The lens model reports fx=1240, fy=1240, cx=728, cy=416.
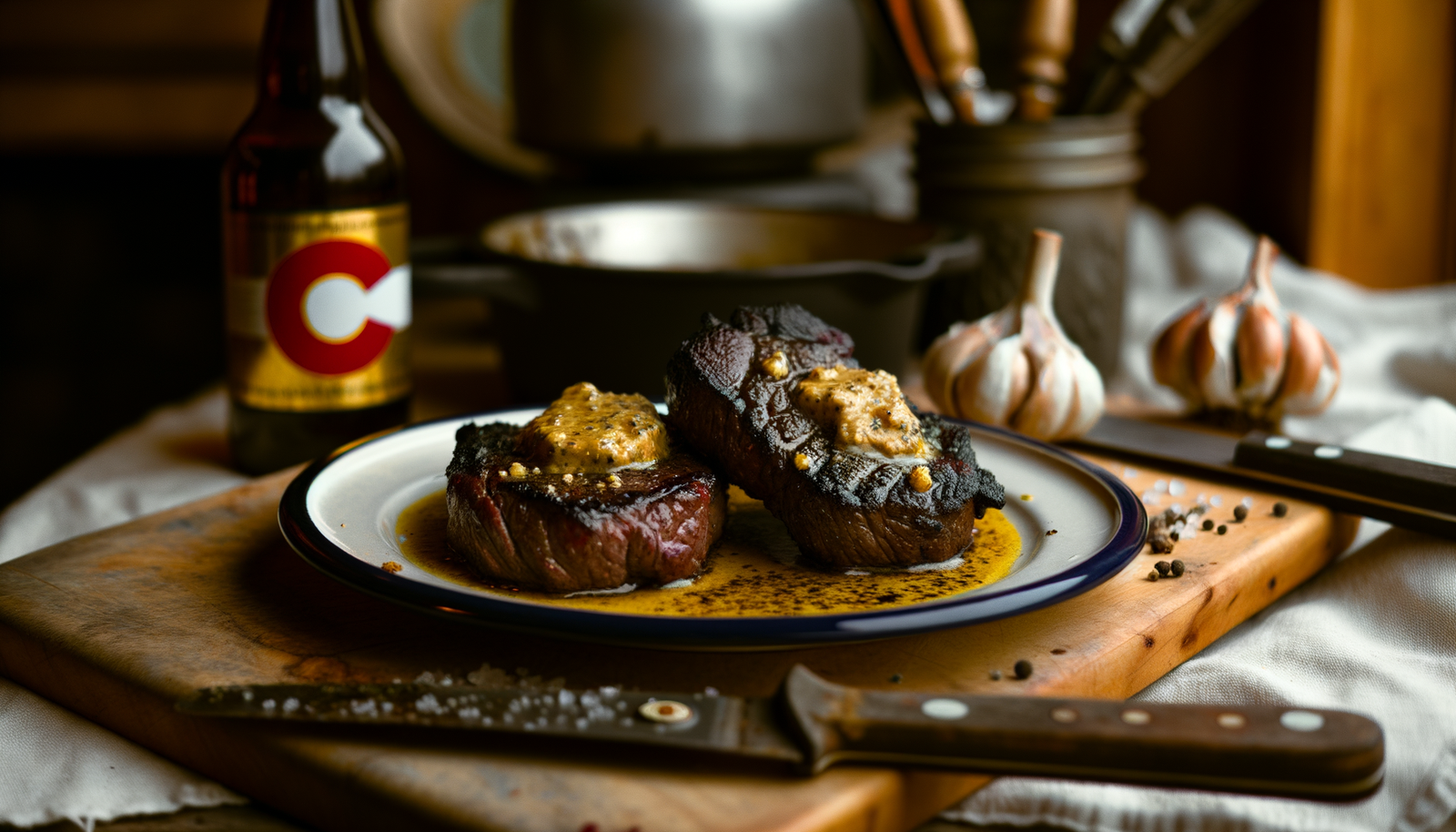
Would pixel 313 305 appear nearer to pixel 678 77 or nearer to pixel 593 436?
pixel 593 436

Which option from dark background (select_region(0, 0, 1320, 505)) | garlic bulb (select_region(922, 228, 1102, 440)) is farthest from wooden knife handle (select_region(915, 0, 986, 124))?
dark background (select_region(0, 0, 1320, 505))

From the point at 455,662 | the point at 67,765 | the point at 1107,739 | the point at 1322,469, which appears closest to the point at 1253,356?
the point at 1322,469

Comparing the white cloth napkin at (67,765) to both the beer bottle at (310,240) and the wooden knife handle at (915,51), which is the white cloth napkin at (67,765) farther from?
the wooden knife handle at (915,51)

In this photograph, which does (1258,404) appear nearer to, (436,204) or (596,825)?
(596,825)

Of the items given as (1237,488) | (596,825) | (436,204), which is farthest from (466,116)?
(596,825)

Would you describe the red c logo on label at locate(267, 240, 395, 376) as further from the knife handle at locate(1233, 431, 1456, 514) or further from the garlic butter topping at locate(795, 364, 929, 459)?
the knife handle at locate(1233, 431, 1456, 514)
